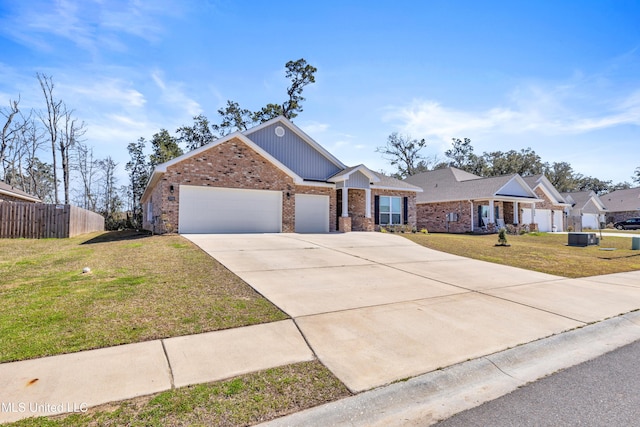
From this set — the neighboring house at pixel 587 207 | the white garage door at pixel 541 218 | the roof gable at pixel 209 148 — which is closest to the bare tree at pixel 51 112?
the roof gable at pixel 209 148

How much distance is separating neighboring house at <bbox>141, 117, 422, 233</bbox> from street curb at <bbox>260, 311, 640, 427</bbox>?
13670 millimetres

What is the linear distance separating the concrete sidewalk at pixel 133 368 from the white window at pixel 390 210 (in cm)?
1863

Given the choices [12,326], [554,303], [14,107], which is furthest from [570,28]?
[14,107]

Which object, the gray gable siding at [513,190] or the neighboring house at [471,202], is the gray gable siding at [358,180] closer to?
the neighboring house at [471,202]

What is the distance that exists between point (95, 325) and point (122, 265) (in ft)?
13.5

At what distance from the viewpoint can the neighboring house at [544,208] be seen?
3033cm

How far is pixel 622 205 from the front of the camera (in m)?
48.8

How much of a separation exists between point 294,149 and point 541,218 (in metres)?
26.8

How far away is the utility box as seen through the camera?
17.5 meters

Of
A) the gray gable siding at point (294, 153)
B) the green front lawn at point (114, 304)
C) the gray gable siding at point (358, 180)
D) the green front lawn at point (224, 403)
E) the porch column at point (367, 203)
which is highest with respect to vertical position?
the gray gable siding at point (294, 153)

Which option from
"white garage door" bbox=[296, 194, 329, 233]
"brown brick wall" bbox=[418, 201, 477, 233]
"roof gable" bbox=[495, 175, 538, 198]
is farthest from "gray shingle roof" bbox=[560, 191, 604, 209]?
"white garage door" bbox=[296, 194, 329, 233]

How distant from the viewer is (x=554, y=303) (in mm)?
6031

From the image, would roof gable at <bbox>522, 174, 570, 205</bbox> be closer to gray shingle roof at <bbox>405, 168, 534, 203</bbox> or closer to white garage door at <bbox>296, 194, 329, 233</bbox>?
gray shingle roof at <bbox>405, 168, 534, 203</bbox>

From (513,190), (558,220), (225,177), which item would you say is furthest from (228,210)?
(558,220)
